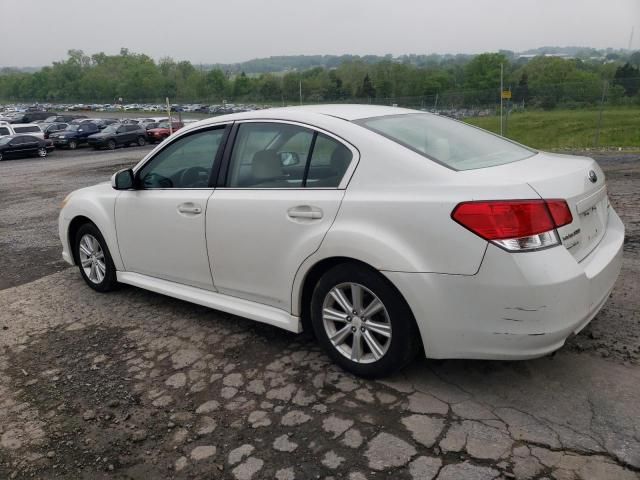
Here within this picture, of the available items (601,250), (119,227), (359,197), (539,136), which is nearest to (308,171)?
(359,197)

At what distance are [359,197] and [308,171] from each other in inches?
18.3

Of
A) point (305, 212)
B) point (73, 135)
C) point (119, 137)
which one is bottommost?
point (119, 137)

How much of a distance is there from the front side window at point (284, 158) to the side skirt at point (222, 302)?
804mm

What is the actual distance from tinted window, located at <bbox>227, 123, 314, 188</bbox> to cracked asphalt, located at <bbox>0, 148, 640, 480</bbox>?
3.73 ft

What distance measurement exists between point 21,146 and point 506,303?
3011 cm

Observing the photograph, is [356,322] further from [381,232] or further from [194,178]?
[194,178]

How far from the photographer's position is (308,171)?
3572 millimetres

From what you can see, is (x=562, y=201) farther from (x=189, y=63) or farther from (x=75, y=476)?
(x=189, y=63)

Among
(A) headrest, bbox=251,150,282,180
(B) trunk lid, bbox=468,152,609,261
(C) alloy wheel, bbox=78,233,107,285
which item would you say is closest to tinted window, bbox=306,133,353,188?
(A) headrest, bbox=251,150,282,180

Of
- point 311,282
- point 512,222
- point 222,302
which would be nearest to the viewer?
point 512,222

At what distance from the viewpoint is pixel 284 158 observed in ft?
12.3

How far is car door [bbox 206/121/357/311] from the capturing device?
3443 mm

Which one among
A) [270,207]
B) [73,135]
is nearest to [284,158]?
[270,207]

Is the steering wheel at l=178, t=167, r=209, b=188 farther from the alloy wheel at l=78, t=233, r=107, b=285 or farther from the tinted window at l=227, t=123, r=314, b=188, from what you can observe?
the alloy wheel at l=78, t=233, r=107, b=285
